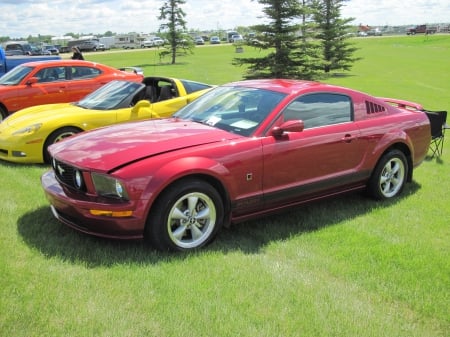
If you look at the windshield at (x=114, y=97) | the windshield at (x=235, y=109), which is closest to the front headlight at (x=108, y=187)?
the windshield at (x=235, y=109)

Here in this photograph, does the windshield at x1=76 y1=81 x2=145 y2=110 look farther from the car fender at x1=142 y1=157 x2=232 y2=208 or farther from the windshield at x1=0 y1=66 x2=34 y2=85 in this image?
the car fender at x1=142 y1=157 x2=232 y2=208

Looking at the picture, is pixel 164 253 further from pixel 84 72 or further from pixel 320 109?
→ pixel 84 72

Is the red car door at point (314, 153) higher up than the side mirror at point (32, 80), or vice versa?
the side mirror at point (32, 80)

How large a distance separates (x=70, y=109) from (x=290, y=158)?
14.3 ft

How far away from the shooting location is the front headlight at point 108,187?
13.0ft

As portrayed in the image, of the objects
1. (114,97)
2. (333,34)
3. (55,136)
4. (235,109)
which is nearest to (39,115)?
(55,136)

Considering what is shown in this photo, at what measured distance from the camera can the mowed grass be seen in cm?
317

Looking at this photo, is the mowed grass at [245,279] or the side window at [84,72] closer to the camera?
the mowed grass at [245,279]

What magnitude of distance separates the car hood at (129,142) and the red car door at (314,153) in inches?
20.1

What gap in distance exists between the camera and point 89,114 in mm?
7414

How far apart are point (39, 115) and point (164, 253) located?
442 cm

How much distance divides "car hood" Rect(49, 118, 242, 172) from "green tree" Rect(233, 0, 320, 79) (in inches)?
610

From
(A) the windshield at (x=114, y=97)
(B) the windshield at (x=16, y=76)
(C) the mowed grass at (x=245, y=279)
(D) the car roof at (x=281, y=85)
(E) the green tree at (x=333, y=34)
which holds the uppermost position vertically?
(E) the green tree at (x=333, y=34)

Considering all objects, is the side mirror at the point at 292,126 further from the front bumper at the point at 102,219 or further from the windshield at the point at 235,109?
the front bumper at the point at 102,219
